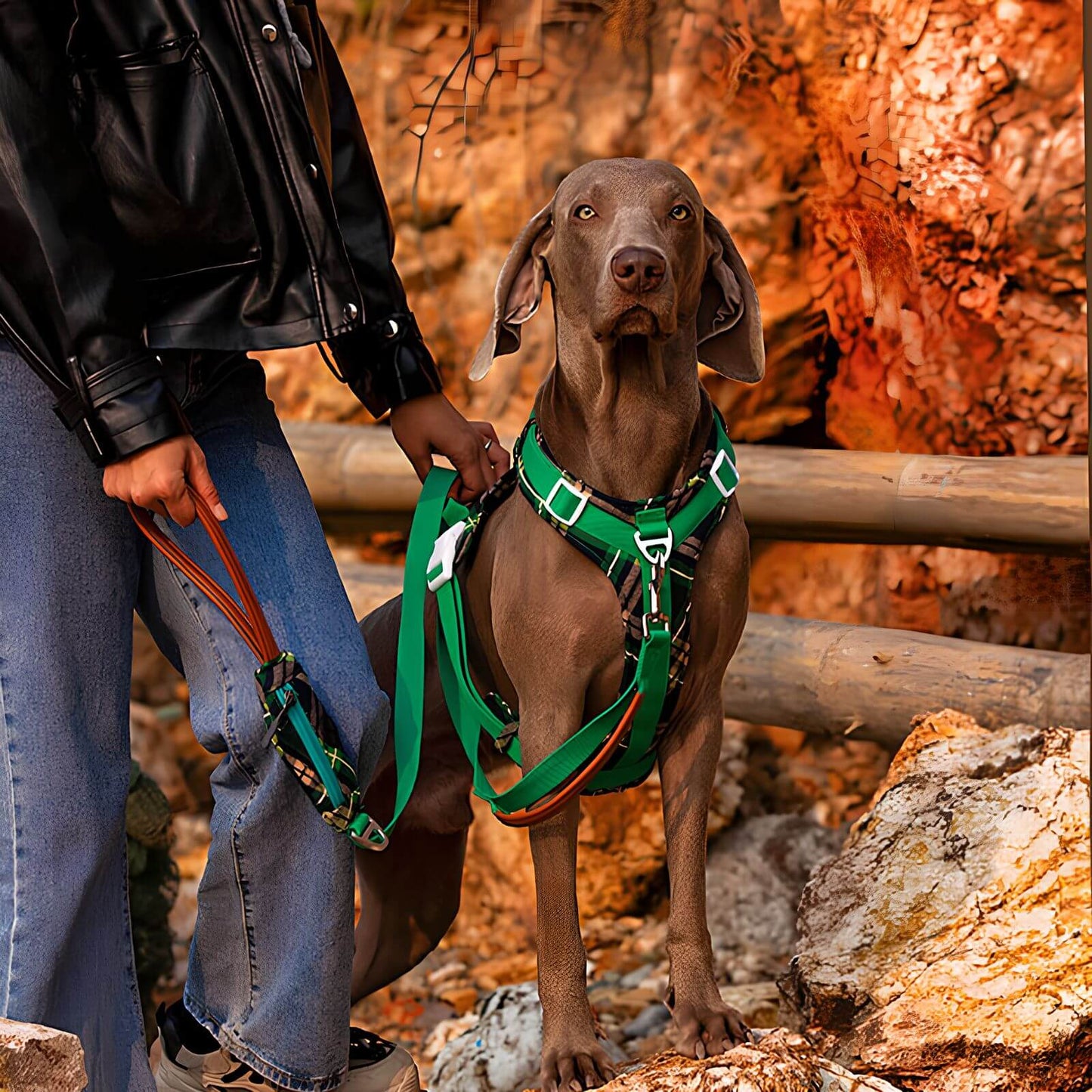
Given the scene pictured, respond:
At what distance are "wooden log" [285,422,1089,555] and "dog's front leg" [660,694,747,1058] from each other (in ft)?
4.23

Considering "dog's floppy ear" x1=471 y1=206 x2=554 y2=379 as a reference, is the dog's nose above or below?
above

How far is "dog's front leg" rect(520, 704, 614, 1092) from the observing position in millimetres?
2197

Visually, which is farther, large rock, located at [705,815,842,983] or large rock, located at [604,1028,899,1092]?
large rock, located at [705,815,842,983]

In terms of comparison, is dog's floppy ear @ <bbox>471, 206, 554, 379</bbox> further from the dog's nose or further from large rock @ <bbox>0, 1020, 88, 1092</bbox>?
large rock @ <bbox>0, 1020, 88, 1092</bbox>

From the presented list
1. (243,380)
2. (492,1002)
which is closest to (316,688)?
(243,380)

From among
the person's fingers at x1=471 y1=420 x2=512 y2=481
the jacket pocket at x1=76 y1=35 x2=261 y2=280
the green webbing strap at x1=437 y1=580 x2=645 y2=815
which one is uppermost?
the jacket pocket at x1=76 y1=35 x2=261 y2=280

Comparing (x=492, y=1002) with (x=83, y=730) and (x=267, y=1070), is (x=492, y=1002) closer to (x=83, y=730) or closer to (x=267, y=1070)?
(x=267, y=1070)

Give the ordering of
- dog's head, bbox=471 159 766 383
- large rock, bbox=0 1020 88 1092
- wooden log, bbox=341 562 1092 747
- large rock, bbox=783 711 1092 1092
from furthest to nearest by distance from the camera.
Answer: wooden log, bbox=341 562 1092 747
large rock, bbox=783 711 1092 1092
dog's head, bbox=471 159 766 383
large rock, bbox=0 1020 88 1092

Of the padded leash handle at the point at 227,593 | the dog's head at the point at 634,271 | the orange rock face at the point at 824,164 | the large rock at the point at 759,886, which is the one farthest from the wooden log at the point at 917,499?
the padded leash handle at the point at 227,593

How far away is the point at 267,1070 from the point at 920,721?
1.76 metres

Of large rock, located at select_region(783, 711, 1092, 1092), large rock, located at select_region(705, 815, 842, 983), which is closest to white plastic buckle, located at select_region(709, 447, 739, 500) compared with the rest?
large rock, located at select_region(783, 711, 1092, 1092)

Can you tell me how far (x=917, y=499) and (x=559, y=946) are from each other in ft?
5.56

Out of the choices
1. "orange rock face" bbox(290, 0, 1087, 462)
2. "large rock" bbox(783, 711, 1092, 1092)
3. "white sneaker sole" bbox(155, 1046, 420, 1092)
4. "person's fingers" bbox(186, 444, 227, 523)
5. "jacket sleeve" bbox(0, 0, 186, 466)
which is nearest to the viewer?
"jacket sleeve" bbox(0, 0, 186, 466)

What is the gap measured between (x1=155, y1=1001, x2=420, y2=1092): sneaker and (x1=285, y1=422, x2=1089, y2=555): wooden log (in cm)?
184
